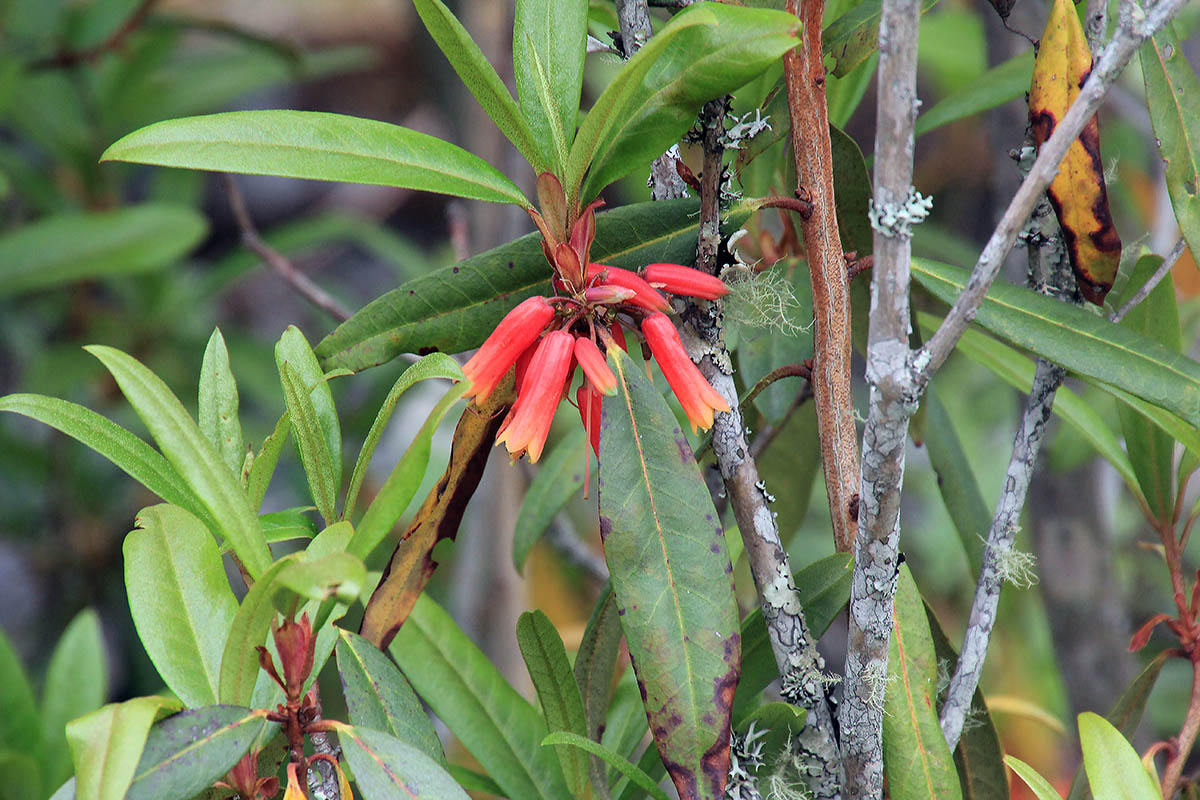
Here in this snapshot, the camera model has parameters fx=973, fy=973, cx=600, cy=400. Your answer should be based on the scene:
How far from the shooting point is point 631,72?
1.55 feet

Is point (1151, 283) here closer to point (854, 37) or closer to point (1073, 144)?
point (1073, 144)

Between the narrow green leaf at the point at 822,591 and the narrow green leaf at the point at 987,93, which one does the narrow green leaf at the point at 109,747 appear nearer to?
the narrow green leaf at the point at 822,591

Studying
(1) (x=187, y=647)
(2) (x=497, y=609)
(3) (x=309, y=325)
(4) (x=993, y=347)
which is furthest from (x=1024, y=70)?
(3) (x=309, y=325)

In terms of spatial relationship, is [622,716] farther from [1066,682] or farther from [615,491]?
[1066,682]

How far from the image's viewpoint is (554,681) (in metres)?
0.66

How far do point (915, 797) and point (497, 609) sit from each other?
103 centimetres

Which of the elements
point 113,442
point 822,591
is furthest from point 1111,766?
point 113,442

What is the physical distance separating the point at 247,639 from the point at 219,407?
0.20 meters

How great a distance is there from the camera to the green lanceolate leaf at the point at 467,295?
623 millimetres

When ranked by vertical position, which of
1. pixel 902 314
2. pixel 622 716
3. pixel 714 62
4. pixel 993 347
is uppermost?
→ pixel 993 347

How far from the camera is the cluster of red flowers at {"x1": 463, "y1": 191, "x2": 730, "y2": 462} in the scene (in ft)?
1.72

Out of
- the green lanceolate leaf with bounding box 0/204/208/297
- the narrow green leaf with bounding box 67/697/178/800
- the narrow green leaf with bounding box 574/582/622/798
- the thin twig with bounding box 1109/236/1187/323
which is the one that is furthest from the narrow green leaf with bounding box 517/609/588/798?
the green lanceolate leaf with bounding box 0/204/208/297

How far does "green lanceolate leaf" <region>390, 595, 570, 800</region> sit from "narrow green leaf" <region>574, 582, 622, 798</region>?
0.11 feet

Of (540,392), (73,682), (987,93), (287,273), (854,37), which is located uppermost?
(987,93)
